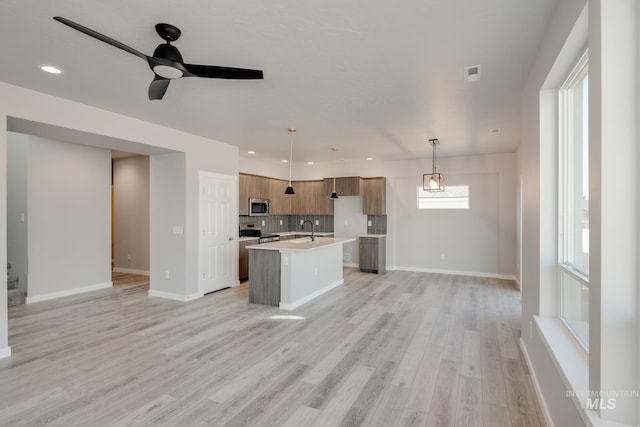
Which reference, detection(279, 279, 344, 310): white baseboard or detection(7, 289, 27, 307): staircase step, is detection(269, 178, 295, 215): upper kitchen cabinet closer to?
detection(279, 279, 344, 310): white baseboard

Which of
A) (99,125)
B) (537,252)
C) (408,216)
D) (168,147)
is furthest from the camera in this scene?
(408,216)

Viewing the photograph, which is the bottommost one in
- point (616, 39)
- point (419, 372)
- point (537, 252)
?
point (419, 372)

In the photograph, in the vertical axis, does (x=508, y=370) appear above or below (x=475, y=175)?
below

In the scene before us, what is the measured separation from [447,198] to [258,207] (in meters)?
4.34

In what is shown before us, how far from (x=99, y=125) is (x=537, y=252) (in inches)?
192

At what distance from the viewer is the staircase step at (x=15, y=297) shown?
473 cm

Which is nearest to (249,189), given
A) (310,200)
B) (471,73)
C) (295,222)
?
(310,200)

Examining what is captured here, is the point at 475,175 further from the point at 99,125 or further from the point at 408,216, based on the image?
the point at 99,125

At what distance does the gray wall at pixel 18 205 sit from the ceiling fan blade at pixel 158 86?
13.3ft

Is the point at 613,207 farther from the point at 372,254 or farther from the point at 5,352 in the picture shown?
the point at 372,254

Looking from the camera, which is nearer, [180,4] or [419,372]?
[180,4]

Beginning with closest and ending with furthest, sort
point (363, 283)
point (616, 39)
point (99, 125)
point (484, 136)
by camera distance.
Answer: point (616, 39) < point (99, 125) < point (484, 136) < point (363, 283)

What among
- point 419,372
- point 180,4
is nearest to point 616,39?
point 180,4

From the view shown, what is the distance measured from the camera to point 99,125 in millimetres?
3963
